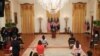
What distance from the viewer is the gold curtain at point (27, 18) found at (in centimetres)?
2250

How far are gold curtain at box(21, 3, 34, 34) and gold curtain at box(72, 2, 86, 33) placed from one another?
456 cm

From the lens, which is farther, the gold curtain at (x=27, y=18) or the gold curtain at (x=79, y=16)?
the gold curtain at (x=27, y=18)

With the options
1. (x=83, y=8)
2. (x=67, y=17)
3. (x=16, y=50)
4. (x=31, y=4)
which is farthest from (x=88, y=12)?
(x=16, y=50)

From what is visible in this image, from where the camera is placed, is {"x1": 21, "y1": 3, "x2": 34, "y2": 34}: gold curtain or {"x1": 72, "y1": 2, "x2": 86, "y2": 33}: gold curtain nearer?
{"x1": 72, "y1": 2, "x2": 86, "y2": 33}: gold curtain

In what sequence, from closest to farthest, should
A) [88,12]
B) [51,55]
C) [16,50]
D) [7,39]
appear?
[16,50] → [51,55] → [7,39] → [88,12]

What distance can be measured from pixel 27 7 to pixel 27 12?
1.77 ft

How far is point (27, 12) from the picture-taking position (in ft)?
74.2

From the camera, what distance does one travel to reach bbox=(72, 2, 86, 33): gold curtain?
877 inches

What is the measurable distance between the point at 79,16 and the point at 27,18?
219 inches

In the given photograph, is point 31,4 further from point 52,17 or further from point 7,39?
point 7,39

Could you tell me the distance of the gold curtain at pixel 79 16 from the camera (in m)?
22.3

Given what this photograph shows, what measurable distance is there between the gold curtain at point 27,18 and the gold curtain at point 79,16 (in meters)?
4.56

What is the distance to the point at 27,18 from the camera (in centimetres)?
2270

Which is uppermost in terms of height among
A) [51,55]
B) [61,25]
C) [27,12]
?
[27,12]
